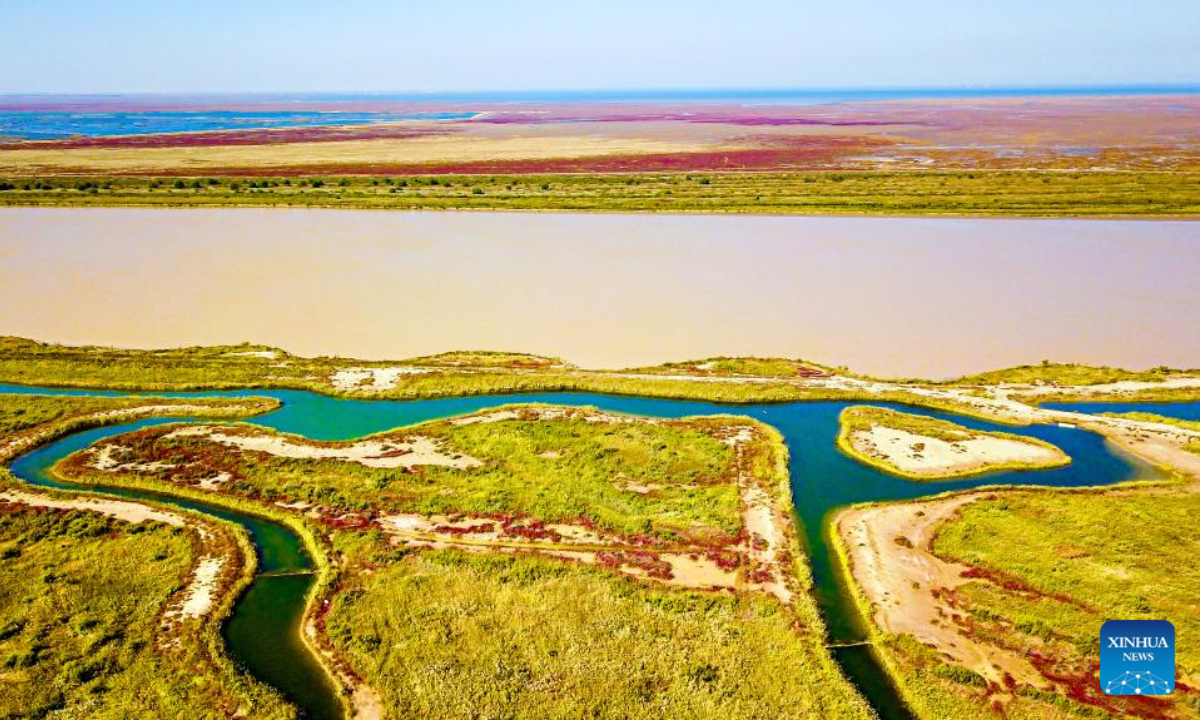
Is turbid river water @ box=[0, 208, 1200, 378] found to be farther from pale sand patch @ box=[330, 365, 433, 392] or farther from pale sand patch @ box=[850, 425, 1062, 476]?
pale sand patch @ box=[850, 425, 1062, 476]

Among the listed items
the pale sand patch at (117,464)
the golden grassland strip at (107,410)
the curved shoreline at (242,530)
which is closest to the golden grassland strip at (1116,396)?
the curved shoreline at (242,530)

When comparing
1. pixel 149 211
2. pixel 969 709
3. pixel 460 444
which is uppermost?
pixel 149 211

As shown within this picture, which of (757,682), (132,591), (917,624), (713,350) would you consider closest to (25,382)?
(132,591)

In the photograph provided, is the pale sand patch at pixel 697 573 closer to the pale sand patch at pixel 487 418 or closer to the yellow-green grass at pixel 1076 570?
the yellow-green grass at pixel 1076 570

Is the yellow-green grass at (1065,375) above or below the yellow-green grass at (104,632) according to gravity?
above

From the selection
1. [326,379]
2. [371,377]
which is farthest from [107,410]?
[371,377]

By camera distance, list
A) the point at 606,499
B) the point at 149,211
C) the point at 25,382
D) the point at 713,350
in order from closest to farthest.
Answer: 1. the point at 606,499
2. the point at 25,382
3. the point at 713,350
4. the point at 149,211

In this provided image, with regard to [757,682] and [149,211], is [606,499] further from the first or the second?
[149,211]
